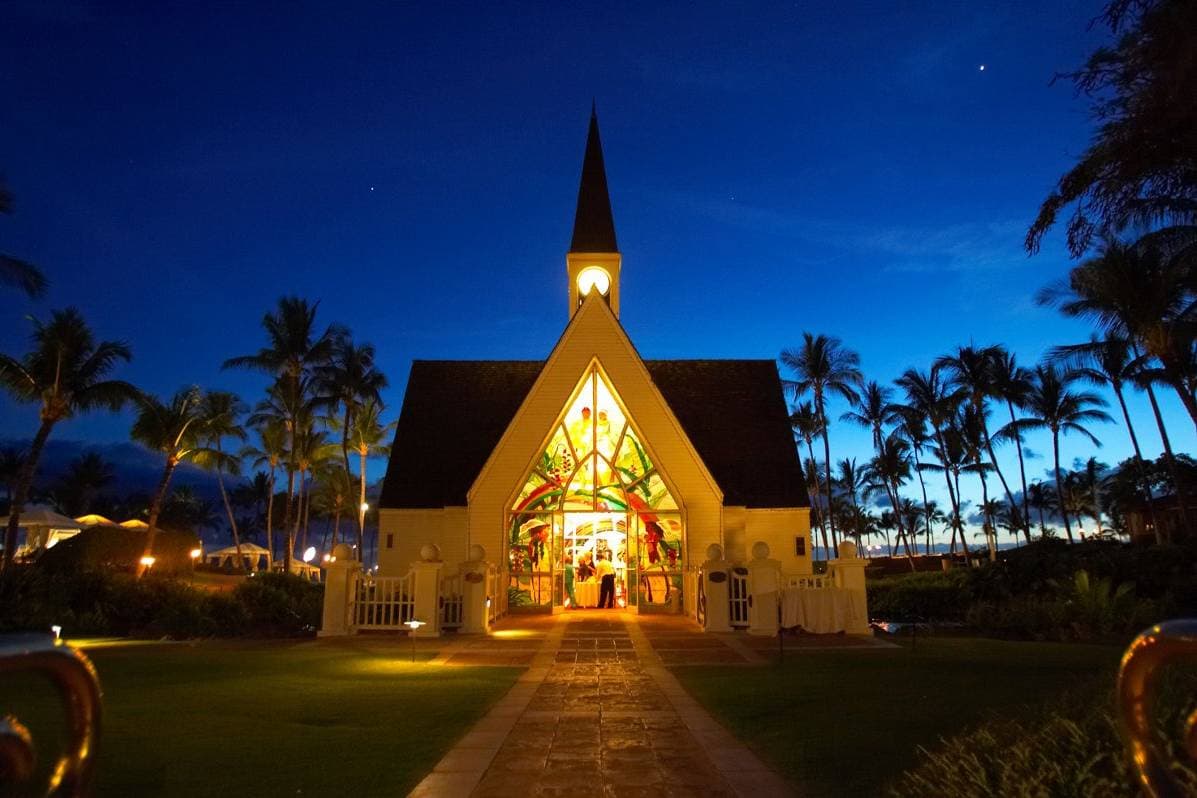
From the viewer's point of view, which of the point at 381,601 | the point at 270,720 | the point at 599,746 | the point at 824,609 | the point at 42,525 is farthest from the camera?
the point at 42,525

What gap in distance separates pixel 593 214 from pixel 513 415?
33.6 feet

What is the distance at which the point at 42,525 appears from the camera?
4212cm

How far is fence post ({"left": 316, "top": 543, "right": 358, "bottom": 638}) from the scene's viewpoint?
16047 millimetres

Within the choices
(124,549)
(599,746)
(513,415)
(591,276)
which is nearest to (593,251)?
(591,276)

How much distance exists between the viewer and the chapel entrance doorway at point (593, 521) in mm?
21266

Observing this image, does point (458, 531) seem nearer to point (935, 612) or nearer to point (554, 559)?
point (554, 559)

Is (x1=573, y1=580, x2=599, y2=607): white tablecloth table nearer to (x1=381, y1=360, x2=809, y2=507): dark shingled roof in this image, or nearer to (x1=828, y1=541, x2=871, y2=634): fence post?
(x1=381, y1=360, x2=809, y2=507): dark shingled roof

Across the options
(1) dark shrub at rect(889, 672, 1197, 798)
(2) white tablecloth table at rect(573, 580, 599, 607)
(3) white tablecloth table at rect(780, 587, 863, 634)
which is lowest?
(1) dark shrub at rect(889, 672, 1197, 798)

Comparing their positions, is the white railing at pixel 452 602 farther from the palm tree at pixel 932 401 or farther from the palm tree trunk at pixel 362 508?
the palm tree at pixel 932 401

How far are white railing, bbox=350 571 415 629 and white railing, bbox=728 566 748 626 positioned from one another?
709 cm

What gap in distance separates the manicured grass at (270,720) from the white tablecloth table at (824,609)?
6.99 meters

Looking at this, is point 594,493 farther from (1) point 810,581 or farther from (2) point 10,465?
(2) point 10,465

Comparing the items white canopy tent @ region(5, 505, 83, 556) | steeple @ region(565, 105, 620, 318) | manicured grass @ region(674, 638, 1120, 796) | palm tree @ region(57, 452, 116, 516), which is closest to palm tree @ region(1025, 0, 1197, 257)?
manicured grass @ region(674, 638, 1120, 796)

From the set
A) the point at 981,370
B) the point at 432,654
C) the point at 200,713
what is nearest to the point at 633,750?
the point at 200,713
